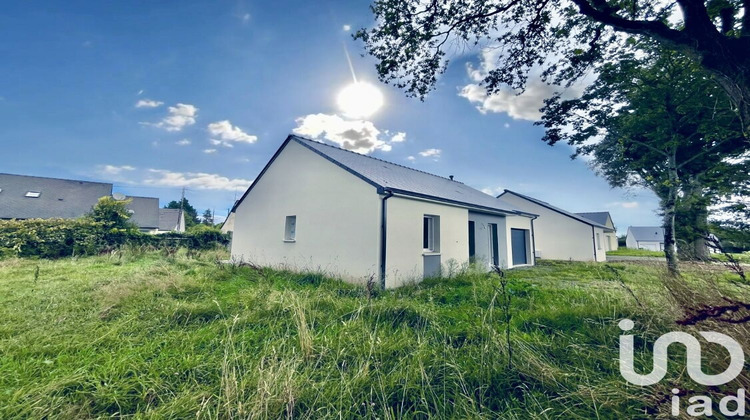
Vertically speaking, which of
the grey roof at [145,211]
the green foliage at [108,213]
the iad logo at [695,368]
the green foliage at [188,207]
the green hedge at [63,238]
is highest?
the green foliage at [188,207]

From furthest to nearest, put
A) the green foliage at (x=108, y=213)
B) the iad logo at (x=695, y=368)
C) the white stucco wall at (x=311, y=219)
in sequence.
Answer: the green foliage at (x=108, y=213)
the white stucco wall at (x=311, y=219)
the iad logo at (x=695, y=368)

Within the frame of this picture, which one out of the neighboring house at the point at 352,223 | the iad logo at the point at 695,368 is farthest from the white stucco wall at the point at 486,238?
the iad logo at the point at 695,368

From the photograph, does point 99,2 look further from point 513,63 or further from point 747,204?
point 747,204

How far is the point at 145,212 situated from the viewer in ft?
97.5

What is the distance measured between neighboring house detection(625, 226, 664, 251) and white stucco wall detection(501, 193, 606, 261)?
165ft

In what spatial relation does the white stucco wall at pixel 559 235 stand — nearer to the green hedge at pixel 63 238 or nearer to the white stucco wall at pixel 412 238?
the white stucco wall at pixel 412 238

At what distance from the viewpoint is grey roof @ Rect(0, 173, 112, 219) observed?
21469 millimetres

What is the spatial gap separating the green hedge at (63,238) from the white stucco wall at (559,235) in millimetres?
24466

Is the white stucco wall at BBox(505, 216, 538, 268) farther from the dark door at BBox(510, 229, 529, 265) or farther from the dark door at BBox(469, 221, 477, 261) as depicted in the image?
the dark door at BBox(469, 221, 477, 261)

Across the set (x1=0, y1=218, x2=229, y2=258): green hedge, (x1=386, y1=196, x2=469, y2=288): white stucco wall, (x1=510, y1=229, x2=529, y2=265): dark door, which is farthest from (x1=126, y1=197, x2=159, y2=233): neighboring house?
(x1=510, y1=229, x2=529, y2=265): dark door

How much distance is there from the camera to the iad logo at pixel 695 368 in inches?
63.9

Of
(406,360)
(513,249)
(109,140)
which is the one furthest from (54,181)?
(513,249)

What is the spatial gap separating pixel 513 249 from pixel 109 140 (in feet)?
78.9

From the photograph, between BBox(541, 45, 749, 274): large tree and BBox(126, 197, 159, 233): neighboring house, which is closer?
BBox(541, 45, 749, 274): large tree
